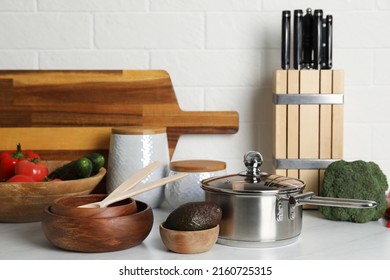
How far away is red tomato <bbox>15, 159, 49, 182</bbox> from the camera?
1.54 m

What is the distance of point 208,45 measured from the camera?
5.79 ft

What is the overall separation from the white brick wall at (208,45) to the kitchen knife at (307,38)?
0.41 ft

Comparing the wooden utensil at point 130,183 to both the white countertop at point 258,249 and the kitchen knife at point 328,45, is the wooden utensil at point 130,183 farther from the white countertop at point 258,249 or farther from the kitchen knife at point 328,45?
the kitchen knife at point 328,45

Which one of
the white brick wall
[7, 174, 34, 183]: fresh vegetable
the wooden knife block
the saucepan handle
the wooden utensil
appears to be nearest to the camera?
the saucepan handle

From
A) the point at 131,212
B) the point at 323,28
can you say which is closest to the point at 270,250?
the point at 131,212

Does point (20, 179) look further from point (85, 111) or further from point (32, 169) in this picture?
point (85, 111)

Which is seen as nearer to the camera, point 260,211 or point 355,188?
point 260,211

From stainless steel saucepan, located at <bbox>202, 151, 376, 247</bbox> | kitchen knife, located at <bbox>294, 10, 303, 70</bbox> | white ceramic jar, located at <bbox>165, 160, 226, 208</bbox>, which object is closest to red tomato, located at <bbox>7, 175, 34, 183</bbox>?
white ceramic jar, located at <bbox>165, 160, 226, 208</bbox>

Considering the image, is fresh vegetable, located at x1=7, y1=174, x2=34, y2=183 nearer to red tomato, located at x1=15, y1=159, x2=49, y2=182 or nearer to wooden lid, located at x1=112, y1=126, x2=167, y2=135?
red tomato, located at x1=15, y1=159, x2=49, y2=182

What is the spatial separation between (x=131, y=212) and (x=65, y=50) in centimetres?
66

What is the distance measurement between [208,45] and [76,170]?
52cm

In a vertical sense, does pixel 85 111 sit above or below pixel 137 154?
above

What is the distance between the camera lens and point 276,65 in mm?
1764

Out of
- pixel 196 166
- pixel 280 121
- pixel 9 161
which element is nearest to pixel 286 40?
pixel 280 121
